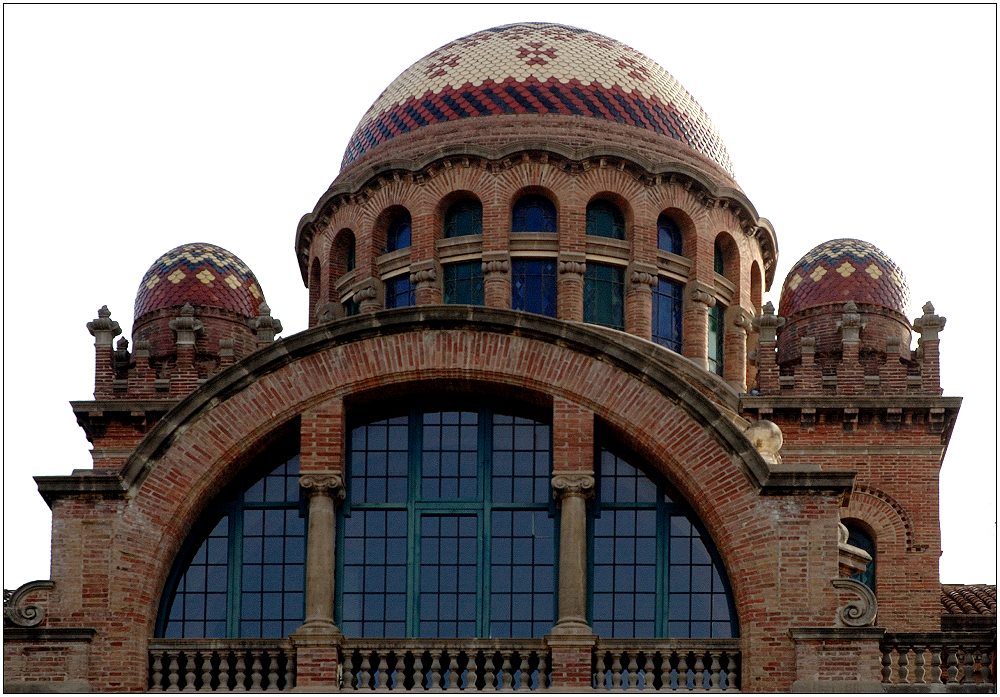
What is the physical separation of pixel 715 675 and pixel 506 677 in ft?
9.43

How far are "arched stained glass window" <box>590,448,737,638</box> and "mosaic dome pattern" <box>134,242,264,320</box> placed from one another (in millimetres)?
14335

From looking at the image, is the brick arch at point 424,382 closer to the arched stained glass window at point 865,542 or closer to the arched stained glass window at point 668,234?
the arched stained glass window at point 865,542

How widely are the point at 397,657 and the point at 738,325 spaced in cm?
1549

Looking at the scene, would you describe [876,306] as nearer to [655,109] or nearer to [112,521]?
[655,109]

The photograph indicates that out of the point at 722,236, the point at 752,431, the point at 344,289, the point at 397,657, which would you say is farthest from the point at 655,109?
the point at 397,657

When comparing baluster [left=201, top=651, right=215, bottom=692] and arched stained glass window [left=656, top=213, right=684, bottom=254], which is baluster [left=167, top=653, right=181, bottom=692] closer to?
baluster [left=201, top=651, right=215, bottom=692]

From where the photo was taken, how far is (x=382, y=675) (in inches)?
1405

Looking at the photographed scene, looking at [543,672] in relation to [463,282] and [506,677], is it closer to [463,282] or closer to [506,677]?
[506,677]

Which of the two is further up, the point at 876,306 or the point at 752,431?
the point at 876,306

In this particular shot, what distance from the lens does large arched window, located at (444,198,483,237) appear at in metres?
49.0

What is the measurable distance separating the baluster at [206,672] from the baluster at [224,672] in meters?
0.14

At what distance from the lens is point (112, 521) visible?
36.5 metres

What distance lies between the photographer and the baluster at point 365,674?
3569 centimetres

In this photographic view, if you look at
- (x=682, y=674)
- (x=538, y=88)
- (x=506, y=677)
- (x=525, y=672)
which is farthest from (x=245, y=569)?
(x=538, y=88)
